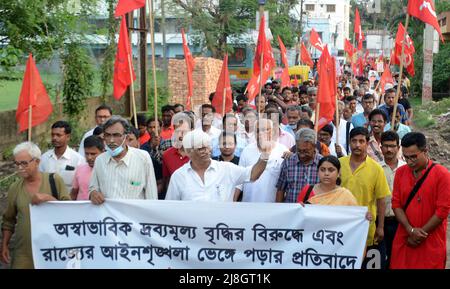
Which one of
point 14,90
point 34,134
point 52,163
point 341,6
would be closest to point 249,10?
point 14,90

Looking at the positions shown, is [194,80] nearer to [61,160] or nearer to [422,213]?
[61,160]

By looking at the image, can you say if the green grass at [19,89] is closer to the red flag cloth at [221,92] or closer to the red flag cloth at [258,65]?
the red flag cloth at [258,65]

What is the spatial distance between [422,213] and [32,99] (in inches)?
145

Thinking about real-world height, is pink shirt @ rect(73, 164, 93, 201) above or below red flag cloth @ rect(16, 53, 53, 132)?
below

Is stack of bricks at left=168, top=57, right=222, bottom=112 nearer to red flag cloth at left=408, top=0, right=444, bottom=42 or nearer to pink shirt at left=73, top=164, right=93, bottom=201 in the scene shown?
red flag cloth at left=408, top=0, right=444, bottom=42

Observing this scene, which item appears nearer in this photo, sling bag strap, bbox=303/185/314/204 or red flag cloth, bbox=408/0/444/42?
sling bag strap, bbox=303/185/314/204

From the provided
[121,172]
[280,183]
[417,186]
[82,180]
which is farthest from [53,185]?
[417,186]

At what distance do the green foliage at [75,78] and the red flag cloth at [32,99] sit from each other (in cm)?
721

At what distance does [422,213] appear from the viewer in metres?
5.53

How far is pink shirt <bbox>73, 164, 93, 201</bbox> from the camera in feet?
20.0

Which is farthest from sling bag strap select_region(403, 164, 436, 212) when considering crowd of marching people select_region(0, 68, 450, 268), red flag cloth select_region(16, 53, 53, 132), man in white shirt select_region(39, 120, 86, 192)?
red flag cloth select_region(16, 53, 53, 132)

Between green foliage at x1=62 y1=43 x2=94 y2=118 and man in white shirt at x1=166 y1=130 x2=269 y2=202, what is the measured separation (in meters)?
9.18

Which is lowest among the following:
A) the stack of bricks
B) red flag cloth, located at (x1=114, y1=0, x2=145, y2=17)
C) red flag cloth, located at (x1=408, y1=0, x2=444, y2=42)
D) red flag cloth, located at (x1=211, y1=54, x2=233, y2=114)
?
the stack of bricks

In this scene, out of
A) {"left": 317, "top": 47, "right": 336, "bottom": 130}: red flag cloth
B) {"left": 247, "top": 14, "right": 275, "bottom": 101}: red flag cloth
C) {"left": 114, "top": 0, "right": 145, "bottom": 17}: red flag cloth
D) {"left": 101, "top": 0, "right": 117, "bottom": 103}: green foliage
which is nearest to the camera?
{"left": 317, "top": 47, "right": 336, "bottom": 130}: red flag cloth
